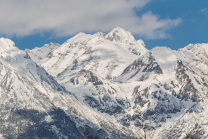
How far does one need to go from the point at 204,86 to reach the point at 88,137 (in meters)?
11.9

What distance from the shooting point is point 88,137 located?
32.0 meters

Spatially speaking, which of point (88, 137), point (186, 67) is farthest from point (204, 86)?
point (88, 137)

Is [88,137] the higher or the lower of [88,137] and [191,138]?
the higher

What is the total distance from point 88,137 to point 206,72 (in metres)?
11.4

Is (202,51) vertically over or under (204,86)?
over

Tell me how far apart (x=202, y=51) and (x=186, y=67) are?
1.47 metres

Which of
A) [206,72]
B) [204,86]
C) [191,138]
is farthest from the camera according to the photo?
[191,138]

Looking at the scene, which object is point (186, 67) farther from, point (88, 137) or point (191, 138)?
point (88, 137)

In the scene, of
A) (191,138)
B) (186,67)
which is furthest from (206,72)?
(191,138)

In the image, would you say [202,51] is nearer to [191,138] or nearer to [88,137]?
[191,138]

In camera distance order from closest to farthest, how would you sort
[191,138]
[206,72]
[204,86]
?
[204,86] → [206,72] → [191,138]

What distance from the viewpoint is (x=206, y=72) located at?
→ 86.8 feet

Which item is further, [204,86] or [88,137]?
[88,137]

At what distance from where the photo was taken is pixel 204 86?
24.2 metres
